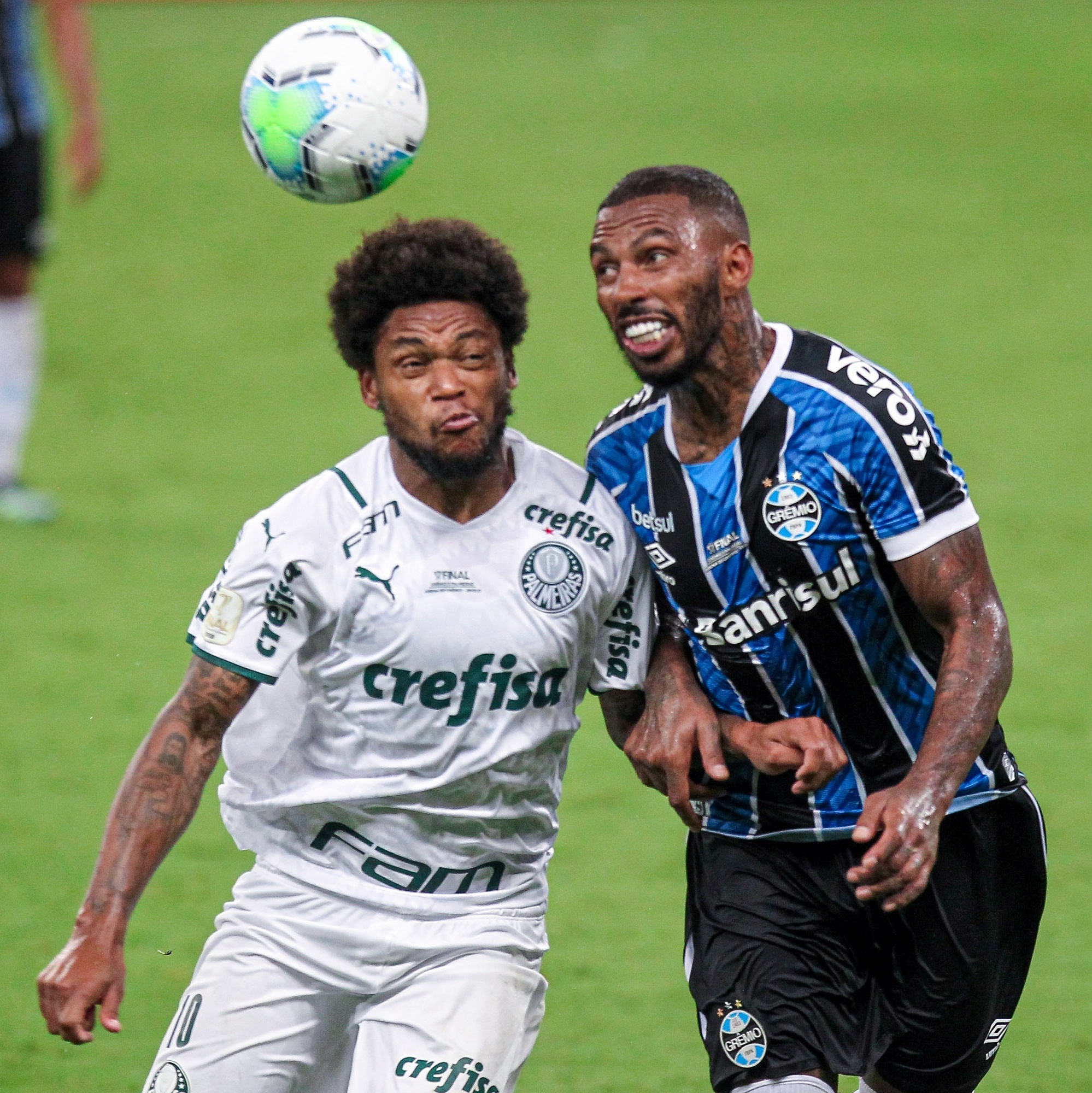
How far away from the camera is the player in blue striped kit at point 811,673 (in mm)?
4160

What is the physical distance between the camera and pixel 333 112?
16.5 feet

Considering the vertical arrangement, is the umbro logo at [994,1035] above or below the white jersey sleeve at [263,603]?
below

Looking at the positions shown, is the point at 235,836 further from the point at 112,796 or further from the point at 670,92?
the point at 670,92

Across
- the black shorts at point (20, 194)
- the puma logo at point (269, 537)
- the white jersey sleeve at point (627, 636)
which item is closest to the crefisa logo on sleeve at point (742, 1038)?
the white jersey sleeve at point (627, 636)

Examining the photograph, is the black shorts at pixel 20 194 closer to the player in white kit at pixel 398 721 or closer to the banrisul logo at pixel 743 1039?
the player in white kit at pixel 398 721

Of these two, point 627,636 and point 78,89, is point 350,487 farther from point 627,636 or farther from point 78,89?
point 78,89

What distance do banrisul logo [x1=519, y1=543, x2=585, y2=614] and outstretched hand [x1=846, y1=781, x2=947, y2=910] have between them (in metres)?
0.78

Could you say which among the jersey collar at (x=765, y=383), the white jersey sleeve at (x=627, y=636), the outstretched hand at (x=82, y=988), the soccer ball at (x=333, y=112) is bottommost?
the outstretched hand at (x=82, y=988)

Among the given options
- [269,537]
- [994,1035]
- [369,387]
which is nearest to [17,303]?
[369,387]

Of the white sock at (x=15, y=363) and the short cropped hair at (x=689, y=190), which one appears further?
the white sock at (x=15, y=363)

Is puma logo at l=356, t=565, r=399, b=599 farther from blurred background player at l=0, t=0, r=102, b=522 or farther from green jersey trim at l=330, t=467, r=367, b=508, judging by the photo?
blurred background player at l=0, t=0, r=102, b=522

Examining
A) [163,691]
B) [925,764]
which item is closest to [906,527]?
[925,764]

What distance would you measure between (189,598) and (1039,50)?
621 inches

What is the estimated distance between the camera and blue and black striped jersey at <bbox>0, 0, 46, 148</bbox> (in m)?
10.5
